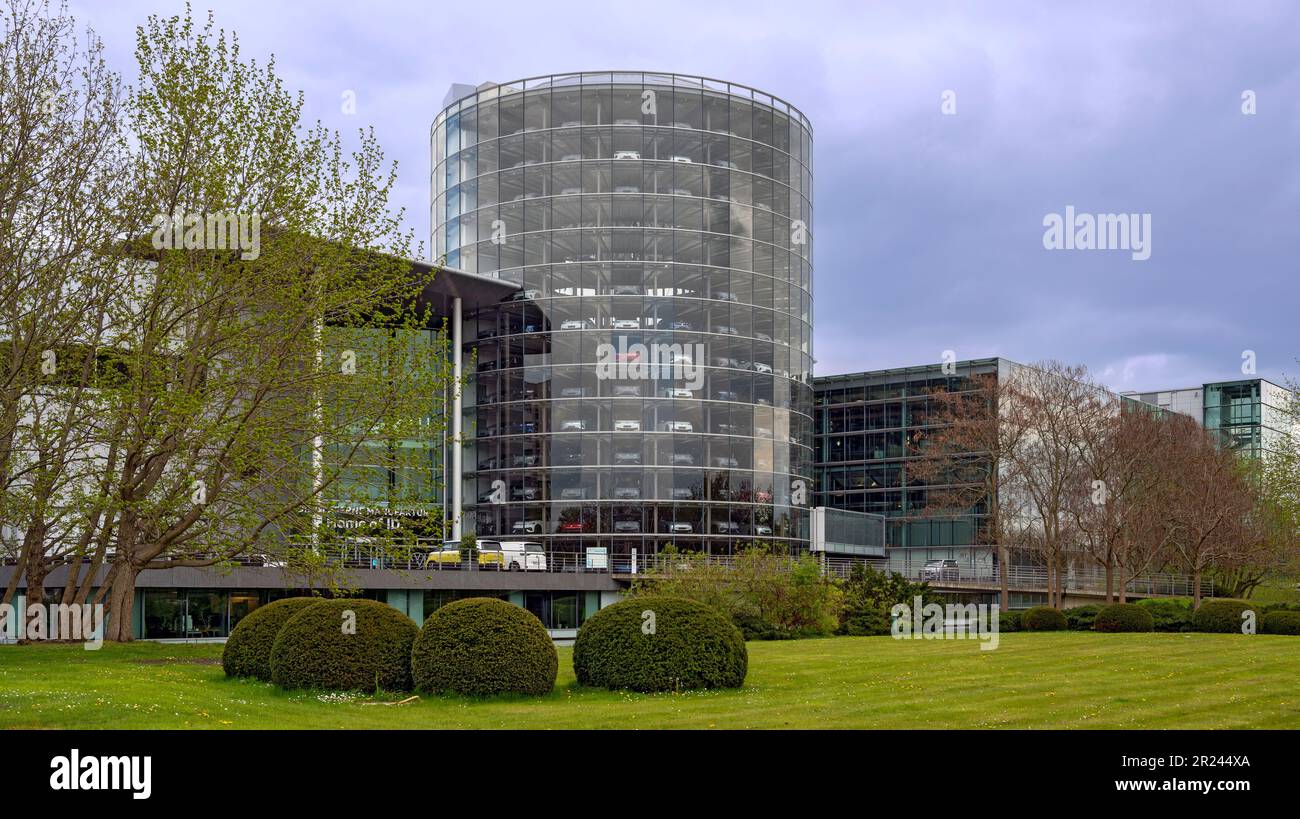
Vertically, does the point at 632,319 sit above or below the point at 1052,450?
above

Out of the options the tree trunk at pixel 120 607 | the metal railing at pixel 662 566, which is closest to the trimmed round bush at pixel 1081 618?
the metal railing at pixel 662 566

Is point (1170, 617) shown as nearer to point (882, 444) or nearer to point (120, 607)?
point (120, 607)

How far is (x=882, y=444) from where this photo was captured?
96.3m

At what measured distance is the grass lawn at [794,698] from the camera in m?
16.0

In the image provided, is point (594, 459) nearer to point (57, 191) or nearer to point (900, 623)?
point (900, 623)

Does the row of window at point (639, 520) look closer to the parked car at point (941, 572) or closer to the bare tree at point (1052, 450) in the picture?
the parked car at point (941, 572)

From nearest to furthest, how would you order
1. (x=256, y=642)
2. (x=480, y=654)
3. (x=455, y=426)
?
(x=480, y=654) → (x=256, y=642) → (x=455, y=426)

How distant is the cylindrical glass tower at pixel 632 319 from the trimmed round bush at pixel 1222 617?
36.2 metres

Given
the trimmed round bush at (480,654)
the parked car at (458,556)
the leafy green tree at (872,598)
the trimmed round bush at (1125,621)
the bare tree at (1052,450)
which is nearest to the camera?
the trimmed round bush at (480,654)

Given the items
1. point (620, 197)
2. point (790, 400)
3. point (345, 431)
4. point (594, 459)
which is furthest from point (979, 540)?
point (345, 431)

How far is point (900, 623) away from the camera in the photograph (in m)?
40.7

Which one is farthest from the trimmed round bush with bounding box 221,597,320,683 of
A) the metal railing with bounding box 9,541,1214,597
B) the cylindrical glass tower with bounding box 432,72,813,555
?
the cylindrical glass tower with bounding box 432,72,813,555

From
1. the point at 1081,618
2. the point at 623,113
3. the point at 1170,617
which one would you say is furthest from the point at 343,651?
the point at 623,113

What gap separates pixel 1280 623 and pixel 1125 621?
4490mm
